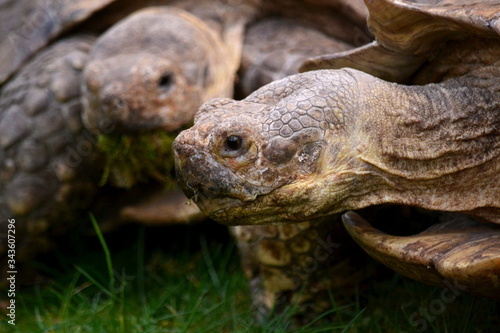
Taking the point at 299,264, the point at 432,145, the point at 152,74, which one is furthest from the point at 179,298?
the point at 432,145

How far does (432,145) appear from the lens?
5.80 ft

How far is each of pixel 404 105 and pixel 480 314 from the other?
85 cm

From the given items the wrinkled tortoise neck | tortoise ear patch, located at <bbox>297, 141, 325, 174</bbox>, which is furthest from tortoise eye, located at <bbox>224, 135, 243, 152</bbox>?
the wrinkled tortoise neck

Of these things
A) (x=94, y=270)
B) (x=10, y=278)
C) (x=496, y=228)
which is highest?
(x=496, y=228)

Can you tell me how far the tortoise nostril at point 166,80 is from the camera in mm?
2768

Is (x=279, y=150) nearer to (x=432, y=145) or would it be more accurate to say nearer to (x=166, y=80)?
(x=432, y=145)

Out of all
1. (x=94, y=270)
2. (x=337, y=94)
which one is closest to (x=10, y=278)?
(x=94, y=270)

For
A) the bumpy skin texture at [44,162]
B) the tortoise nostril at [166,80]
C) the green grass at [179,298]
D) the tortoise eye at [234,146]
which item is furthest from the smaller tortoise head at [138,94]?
the tortoise eye at [234,146]

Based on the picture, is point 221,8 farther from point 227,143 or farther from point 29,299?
point 227,143

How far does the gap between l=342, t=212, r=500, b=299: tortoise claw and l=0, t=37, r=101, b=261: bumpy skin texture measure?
150cm

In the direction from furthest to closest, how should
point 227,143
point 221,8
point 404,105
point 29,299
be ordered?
point 221,8, point 29,299, point 404,105, point 227,143

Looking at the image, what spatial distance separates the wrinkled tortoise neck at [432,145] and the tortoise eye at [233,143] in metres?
0.32

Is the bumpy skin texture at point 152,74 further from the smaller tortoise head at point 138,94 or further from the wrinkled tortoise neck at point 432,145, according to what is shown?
the wrinkled tortoise neck at point 432,145

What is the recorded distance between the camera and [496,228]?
1842mm
